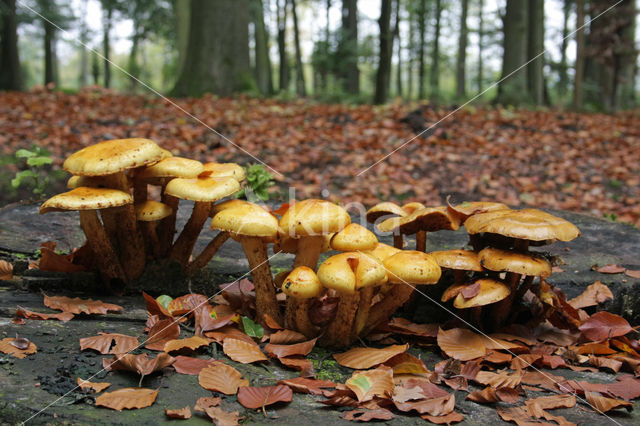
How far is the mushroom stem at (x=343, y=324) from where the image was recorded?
6.79 ft

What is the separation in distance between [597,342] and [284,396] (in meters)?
1.67

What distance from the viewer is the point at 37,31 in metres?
32.1

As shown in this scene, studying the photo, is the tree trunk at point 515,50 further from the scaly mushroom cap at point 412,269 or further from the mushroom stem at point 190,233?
the scaly mushroom cap at point 412,269

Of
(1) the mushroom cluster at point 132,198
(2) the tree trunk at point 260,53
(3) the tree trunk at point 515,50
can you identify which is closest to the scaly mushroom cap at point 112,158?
(1) the mushroom cluster at point 132,198

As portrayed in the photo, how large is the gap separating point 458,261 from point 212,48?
11.1 metres

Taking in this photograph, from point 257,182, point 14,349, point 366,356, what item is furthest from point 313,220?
point 257,182

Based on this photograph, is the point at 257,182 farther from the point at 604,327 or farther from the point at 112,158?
the point at 604,327

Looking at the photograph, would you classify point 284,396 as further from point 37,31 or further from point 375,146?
point 37,31

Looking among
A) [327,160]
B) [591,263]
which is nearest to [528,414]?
[591,263]

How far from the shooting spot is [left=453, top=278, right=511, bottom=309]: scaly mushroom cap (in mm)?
2066

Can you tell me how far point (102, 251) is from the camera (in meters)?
2.49

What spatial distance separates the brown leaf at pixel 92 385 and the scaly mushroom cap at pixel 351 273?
866 millimetres

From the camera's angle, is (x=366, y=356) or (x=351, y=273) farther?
(x=366, y=356)

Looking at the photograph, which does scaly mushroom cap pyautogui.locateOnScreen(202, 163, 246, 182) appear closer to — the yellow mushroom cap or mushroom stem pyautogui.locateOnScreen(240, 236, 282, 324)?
the yellow mushroom cap
